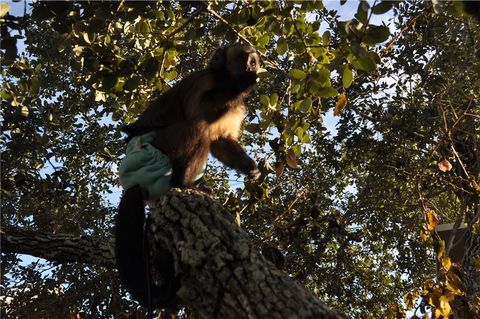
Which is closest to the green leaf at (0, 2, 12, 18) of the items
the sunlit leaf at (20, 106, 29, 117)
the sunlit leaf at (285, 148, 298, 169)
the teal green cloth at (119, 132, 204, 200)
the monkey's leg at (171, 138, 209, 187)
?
the teal green cloth at (119, 132, 204, 200)

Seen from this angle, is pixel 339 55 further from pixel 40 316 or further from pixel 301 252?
pixel 40 316

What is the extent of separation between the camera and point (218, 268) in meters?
2.11

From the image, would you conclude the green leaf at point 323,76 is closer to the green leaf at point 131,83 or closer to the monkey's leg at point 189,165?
the monkey's leg at point 189,165

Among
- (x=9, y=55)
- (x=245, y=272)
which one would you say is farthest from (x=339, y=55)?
(x=9, y=55)

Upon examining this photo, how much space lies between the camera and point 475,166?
5895mm

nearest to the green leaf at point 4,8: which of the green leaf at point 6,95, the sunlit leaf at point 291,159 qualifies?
the green leaf at point 6,95

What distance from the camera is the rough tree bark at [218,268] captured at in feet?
6.08

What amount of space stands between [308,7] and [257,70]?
3.14ft

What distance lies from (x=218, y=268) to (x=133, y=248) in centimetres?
100

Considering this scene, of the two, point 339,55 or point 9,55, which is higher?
point 9,55

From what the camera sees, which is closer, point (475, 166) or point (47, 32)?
point (47, 32)

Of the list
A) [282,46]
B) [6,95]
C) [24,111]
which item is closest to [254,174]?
[282,46]

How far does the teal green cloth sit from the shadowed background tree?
465mm

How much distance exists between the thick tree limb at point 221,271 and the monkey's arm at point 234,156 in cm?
134
